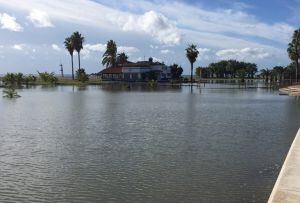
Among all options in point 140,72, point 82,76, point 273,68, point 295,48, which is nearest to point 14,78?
point 82,76

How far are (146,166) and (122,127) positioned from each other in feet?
40.1

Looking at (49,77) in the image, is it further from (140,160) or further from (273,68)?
(140,160)

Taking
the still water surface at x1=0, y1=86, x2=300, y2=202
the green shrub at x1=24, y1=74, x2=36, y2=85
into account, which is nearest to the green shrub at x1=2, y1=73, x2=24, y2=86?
the green shrub at x1=24, y1=74, x2=36, y2=85

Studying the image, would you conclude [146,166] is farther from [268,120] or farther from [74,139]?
[268,120]

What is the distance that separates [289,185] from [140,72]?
122938 millimetres

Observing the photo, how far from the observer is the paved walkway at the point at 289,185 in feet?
36.8

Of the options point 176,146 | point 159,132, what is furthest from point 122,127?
point 176,146

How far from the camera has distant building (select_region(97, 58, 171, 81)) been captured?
134250mm

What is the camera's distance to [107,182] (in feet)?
49.6

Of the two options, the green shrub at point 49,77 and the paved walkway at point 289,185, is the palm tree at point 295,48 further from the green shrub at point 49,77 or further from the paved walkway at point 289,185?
the paved walkway at point 289,185

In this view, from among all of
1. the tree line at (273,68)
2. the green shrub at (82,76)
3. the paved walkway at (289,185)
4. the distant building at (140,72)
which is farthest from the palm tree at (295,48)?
the paved walkway at (289,185)

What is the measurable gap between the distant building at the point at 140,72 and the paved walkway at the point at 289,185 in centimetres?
11888

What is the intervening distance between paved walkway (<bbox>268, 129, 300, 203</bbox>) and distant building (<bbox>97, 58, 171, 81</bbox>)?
118880 millimetres

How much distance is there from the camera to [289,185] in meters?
12.3
